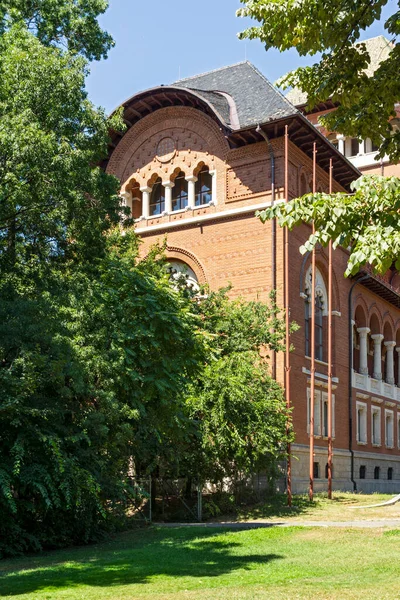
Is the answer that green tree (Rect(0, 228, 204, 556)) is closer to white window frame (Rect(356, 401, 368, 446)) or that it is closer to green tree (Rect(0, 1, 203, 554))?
green tree (Rect(0, 1, 203, 554))

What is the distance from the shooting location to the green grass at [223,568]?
417 inches

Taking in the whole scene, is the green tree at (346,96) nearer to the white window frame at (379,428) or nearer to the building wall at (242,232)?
the building wall at (242,232)

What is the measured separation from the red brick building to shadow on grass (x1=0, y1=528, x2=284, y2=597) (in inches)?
490

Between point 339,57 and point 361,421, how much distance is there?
29.2m

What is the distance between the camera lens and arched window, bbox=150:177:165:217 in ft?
112

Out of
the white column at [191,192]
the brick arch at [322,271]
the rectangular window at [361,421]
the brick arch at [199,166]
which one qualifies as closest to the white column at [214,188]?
the brick arch at [199,166]

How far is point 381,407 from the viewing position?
40156 mm

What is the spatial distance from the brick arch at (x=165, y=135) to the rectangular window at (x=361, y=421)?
45.0ft

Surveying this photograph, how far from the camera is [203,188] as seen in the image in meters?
32.8

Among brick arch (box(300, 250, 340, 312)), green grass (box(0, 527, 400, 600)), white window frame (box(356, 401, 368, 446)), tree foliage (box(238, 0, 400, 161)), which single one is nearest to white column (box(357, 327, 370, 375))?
white window frame (box(356, 401, 368, 446))

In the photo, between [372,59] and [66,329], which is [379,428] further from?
[66,329]

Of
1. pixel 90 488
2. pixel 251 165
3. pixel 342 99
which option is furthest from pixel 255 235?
pixel 342 99

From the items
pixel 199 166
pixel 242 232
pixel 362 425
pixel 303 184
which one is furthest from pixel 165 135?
pixel 362 425

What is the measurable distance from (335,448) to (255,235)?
9.83 meters
